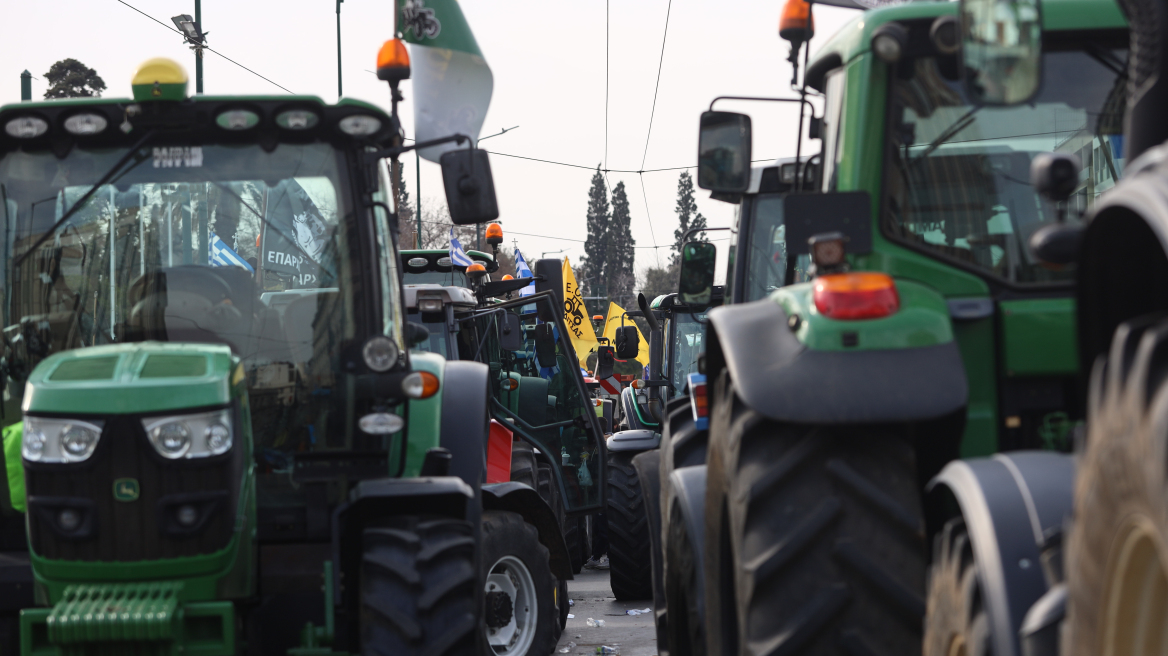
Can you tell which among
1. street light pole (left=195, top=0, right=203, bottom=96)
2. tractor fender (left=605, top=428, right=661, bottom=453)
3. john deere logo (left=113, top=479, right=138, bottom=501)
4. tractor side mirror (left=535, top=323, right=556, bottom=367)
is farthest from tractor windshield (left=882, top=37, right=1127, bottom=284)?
street light pole (left=195, top=0, right=203, bottom=96)

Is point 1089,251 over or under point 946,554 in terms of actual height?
over

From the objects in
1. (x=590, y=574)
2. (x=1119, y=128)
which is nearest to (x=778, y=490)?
(x=1119, y=128)

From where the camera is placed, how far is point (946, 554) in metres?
2.56

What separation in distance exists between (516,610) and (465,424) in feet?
5.62

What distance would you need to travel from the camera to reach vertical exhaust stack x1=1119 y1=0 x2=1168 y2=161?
2.40 metres

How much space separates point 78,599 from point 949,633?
109 inches

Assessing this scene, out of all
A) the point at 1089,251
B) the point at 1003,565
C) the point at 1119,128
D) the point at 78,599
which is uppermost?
the point at 1119,128

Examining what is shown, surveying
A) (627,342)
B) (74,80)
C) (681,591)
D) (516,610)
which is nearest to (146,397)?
(681,591)

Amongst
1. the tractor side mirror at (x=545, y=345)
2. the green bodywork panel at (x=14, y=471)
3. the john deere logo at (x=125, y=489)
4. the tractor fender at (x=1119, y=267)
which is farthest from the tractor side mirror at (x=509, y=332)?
the tractor fender at (x=1119, y=267)

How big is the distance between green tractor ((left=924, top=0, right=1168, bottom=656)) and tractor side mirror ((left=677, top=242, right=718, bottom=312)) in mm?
3689

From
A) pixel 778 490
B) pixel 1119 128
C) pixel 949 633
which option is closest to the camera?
pixel 949 633

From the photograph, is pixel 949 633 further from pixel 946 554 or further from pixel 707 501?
pixel 707 501

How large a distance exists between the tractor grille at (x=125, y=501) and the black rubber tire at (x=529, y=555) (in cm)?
Answer: 236

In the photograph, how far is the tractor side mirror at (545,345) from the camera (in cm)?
1066
